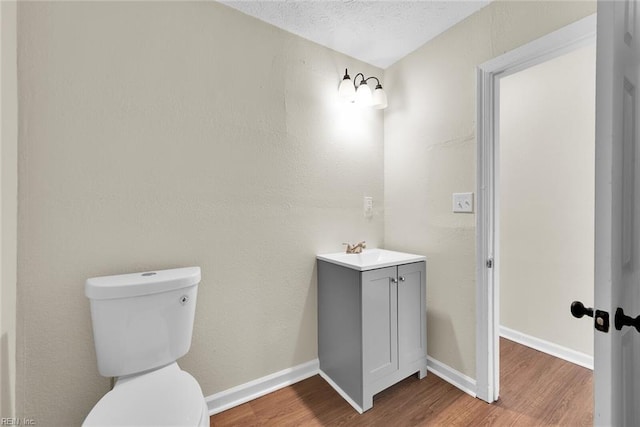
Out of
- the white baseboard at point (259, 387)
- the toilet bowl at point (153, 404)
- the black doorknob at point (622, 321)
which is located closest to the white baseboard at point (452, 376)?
→ the white baseboard at point (259, 387)

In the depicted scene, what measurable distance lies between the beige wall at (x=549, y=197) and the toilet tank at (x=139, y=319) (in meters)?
2.43

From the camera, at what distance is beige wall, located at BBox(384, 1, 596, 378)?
1520 millimetres

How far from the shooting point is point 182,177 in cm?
143

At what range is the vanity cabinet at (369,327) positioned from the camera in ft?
4.88

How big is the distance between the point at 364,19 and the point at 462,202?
48.9 inches

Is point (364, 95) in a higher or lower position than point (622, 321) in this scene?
higher

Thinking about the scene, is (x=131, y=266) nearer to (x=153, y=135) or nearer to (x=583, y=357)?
(x=153, y=135)

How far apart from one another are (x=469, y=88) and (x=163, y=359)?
2.11 meters

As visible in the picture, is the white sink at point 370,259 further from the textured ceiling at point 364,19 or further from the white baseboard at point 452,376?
the textured ceiling at point 364,19

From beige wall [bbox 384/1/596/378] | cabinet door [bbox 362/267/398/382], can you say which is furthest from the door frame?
cabinet door [bbox 362/267/398/382]

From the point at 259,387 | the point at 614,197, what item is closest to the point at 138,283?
the point at 259,387

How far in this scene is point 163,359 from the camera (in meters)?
1.19

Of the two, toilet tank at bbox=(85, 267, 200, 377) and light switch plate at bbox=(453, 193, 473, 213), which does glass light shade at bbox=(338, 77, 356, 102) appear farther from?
toilet tank at bbox=(85, 267, 200, 377)

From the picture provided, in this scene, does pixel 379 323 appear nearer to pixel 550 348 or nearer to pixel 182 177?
pixel 182 177
